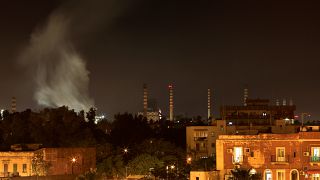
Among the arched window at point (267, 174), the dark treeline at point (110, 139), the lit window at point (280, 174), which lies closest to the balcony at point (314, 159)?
the lit window at point (280, 174)

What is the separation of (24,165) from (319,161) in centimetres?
2472

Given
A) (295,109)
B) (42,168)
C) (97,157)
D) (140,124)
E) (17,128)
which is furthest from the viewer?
(295,109)

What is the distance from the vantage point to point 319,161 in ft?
146

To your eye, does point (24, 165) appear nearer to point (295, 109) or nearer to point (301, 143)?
point (301, 143)

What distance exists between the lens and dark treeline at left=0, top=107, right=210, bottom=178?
2209 inches

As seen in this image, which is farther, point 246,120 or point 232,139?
point 246,120

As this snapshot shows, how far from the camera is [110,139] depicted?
254ft

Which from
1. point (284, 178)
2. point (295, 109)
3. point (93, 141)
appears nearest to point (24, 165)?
point (93, 141)

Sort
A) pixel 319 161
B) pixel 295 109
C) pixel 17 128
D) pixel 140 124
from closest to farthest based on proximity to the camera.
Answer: pixel 319 161
pixel 17 128
pixel 140 124
pixel 295 109

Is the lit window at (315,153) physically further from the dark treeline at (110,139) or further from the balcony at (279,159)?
the dark treeline at (110,139)

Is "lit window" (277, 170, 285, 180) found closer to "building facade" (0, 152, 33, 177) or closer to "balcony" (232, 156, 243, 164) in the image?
"balcony" (232, 156, 243, 164)

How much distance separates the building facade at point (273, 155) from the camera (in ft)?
146

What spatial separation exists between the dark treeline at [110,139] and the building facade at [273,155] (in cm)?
873

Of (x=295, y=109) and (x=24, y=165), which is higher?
(x=295, y=109)
